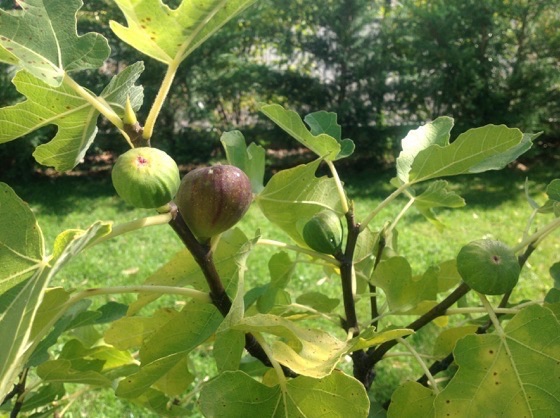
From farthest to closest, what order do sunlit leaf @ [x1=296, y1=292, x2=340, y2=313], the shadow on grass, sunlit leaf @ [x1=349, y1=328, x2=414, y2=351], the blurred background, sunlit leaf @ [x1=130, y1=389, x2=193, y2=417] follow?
the blurred background, the shadow on grass, sunlit leaf @ [x1=296, y1=292, x2=340, y2=313], sunlit leaf @ [x1=130, y1=389, x2=193, y2=417], sunlit leaf @ [x1=349, y1=328, x2=414, y2=351]

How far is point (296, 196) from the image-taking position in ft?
2.02

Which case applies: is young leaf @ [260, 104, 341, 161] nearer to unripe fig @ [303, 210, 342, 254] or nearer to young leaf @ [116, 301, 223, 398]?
unripe fig @ [303, 210, 342, 254]

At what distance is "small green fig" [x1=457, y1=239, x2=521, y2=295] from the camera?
1.80 feet

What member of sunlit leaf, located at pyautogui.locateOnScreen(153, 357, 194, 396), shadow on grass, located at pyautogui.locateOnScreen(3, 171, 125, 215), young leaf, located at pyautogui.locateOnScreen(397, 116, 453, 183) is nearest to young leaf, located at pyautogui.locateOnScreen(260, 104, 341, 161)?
young leaf, located at pyautogui.locateOnScreen(397, 116, 453, 183)

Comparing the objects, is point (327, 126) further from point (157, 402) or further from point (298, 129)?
point (157, 402)

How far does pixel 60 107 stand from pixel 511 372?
19.0 inches

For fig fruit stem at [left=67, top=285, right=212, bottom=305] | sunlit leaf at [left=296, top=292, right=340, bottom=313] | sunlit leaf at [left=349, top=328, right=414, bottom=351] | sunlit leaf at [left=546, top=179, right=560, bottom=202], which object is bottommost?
sunlit leaf at [left=296, top=292, right=340, bottom=313]

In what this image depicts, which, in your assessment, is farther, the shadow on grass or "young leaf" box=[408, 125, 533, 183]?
the shadow on grass

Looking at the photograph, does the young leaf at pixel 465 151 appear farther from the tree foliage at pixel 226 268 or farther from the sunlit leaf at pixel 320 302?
the sunlit leaf at pixel 320 302

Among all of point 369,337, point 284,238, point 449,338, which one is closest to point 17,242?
point 369,337

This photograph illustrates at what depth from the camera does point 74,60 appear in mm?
490

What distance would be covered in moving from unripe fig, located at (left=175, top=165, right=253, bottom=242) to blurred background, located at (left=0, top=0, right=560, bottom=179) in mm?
5668

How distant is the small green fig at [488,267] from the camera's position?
0.55 meters

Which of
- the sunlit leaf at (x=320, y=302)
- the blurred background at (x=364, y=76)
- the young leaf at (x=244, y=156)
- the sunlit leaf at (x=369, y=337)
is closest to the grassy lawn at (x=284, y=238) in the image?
the blurred background at (x=364, y=76)
